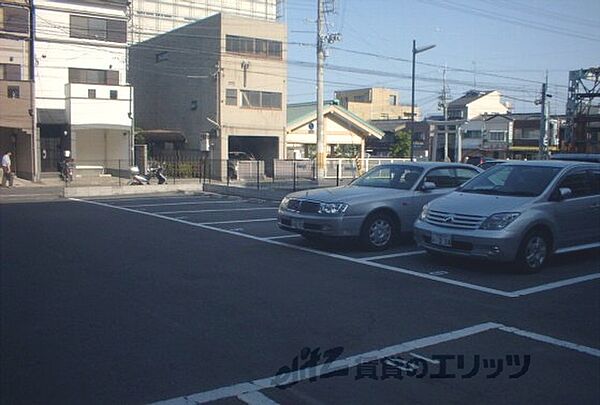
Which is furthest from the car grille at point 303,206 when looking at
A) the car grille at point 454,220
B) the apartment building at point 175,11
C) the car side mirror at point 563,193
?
the apartment building at point 175,11

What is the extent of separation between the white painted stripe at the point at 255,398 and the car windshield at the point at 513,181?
6.22 m

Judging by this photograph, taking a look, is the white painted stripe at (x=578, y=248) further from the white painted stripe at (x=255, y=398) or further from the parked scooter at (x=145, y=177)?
the parked scooter at (x=145, y=177)

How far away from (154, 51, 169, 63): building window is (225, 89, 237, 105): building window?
22.2ft

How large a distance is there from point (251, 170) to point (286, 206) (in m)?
23.6

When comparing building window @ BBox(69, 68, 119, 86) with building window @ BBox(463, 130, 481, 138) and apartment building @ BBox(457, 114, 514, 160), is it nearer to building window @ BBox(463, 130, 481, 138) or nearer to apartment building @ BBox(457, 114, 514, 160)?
apartment building @ BBox(457, 114, 514, 160)

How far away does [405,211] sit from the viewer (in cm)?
1118

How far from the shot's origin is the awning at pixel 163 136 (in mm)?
40219

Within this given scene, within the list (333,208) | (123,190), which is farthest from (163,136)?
(333,208)

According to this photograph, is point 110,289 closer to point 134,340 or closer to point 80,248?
point 134,340

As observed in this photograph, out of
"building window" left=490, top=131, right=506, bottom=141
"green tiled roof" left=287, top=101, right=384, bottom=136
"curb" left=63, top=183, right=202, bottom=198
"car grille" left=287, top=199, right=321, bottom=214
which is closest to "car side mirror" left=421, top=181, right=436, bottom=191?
"car grille" left=287, top=199, right=321, bottom=214

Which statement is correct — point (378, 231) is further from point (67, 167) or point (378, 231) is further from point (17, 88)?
point (17, 88)

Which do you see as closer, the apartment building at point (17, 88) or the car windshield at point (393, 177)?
the car windshield at point (393, 177)

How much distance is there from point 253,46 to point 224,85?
3449 millimetres

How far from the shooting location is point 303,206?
11.1 m
